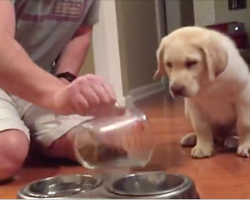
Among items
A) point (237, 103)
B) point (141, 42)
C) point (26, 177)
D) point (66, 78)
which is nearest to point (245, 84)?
point (237, 103)

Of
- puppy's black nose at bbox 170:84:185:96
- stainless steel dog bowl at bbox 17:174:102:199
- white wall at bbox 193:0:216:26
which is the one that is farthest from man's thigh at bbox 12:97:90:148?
white wall at bbox 193:0:216:26

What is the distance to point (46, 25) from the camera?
4.60 ft

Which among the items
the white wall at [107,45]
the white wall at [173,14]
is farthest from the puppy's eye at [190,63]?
the white wall at [173,14]

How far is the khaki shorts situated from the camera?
1269mm

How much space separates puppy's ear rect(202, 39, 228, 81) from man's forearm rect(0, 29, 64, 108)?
1.25 ft

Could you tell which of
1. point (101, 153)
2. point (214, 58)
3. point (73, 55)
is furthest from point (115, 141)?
point (73, 55)

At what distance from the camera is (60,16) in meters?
1.41

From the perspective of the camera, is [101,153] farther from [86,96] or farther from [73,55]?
[73,55]

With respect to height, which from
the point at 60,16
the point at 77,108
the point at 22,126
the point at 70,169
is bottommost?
the point at 70,169

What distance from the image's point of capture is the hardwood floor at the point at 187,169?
965 mm

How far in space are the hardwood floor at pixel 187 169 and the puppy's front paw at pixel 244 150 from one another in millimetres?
15

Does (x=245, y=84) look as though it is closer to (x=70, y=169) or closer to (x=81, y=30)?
(x=70, y=169)

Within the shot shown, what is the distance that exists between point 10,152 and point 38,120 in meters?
0.19

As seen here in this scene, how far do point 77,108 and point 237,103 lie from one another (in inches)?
19.3
